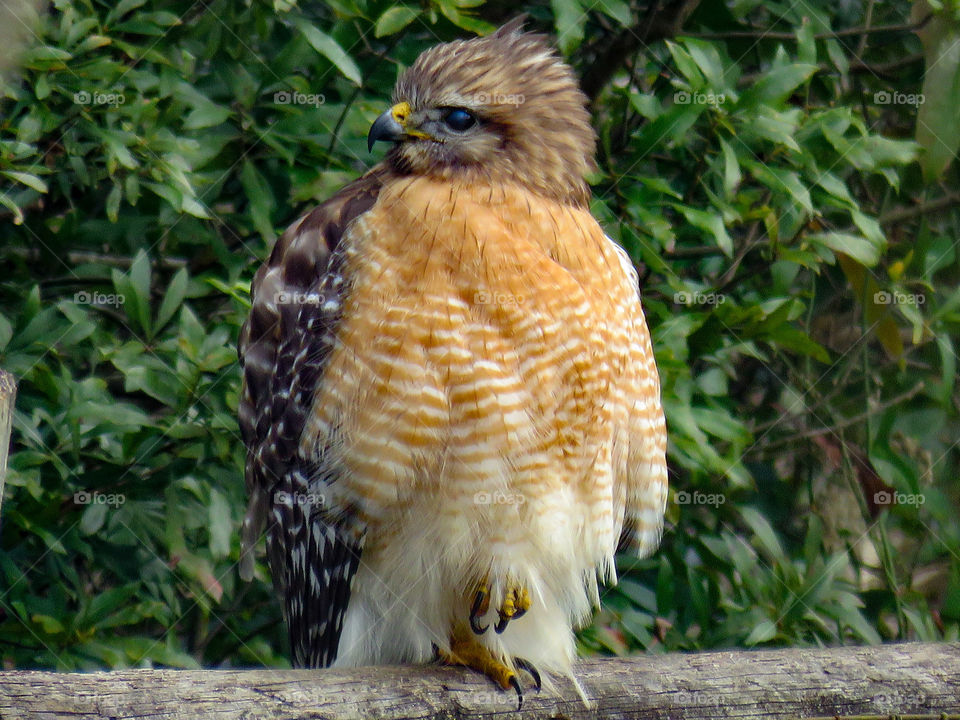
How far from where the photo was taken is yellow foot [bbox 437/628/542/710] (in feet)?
7.36

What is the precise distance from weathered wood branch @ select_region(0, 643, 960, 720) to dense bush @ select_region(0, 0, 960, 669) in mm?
918

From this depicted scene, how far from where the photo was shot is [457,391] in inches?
87.0

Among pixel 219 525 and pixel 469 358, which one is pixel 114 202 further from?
pixel 469 358

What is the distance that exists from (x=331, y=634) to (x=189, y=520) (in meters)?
0.60

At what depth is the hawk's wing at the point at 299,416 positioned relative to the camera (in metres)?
2.39

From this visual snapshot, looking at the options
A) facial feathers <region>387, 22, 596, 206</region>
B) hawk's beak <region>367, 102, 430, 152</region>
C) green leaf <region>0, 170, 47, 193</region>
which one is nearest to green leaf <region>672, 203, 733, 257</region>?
facial feathers <region>387, 22, 596, 206</region>

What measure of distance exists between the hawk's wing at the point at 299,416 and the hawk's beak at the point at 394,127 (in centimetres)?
12

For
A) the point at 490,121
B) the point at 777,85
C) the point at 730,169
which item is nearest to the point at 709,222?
the point at 730,169

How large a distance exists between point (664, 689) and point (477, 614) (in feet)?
1.52

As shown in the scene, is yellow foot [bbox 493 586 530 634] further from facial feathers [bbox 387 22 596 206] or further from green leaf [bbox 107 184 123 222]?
green leaf [bbox 107 184 123 222]

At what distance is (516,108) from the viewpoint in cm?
258

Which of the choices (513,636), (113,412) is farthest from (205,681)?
(113,412)

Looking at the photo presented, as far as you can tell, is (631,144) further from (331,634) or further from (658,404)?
(331,634)

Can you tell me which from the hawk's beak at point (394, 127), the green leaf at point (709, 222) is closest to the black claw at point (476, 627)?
the hawk's beak at point (394, 127)
